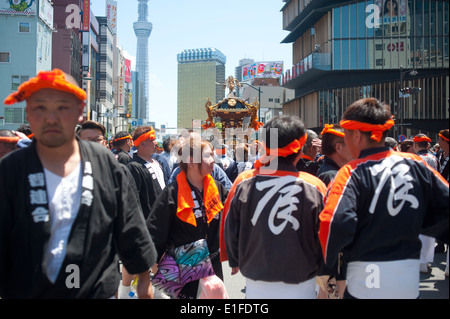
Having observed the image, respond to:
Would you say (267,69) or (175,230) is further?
(267,69)

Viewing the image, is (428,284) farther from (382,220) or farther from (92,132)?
(92,132)

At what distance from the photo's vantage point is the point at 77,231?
2539 mm

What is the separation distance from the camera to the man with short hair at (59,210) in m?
2.44

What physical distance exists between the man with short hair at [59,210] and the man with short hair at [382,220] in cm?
129

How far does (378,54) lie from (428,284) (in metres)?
41.6

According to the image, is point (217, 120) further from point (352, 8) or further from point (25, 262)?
point (352, 8)

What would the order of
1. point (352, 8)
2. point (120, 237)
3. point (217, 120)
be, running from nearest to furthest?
point (120, 237) < point (217, 120) < point (352, 8)

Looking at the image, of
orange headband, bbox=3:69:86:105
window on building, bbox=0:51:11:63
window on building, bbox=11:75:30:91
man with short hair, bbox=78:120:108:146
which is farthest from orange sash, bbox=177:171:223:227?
window on building, bbox=0:51:11:63

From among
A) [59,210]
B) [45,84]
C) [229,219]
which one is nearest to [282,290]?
[229,219]

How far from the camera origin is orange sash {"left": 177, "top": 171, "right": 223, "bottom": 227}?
433cm

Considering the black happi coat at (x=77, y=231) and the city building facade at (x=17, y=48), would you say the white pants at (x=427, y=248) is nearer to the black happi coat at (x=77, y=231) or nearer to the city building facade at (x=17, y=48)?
the black happi coat at (x=77, y=231)

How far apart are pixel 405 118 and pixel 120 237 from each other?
42.4 metres

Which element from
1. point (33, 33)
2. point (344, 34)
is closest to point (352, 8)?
point (344, 34)

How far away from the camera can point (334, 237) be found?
2980mm
